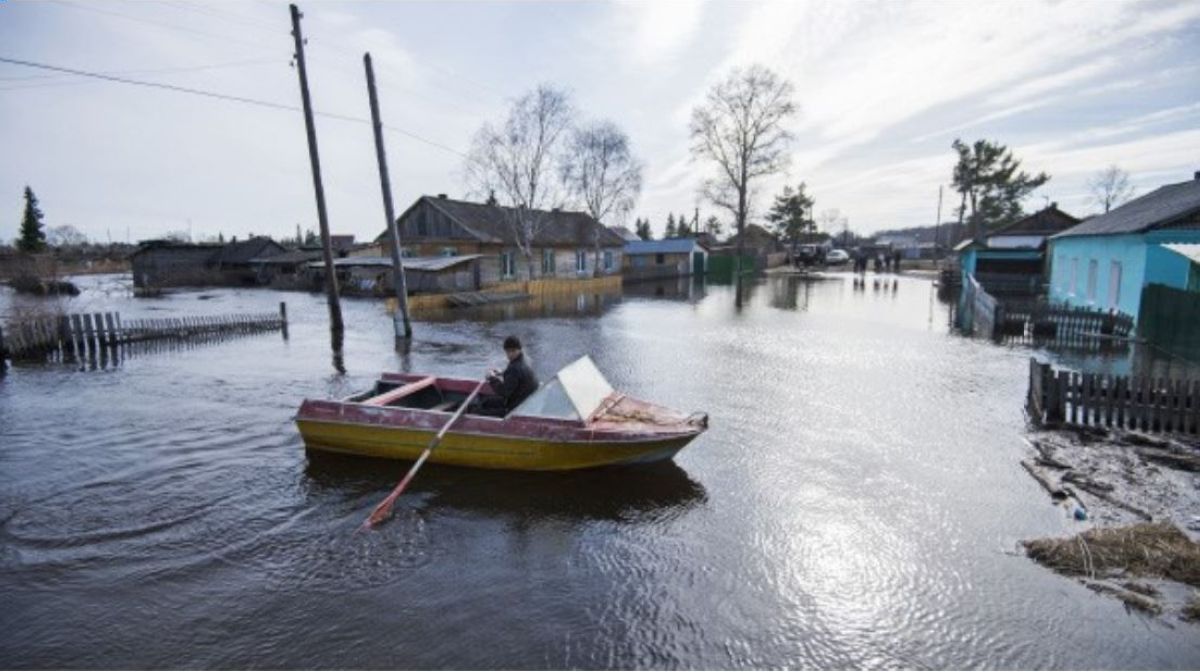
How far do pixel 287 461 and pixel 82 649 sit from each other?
4.22 metres

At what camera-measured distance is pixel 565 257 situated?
5009 cm

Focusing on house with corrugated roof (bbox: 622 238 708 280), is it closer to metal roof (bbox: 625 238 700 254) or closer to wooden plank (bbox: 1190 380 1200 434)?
metal roof (bbox: 625 238 700 254)

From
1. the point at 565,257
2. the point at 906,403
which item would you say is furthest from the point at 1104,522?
the point at 565,257

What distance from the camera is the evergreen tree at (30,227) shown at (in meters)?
61.2

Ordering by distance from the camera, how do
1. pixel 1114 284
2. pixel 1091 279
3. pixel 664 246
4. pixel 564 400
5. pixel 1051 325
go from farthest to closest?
pixel 664 246 < pixel 1091 279 < pixel 1114 284 < pixel 1051 325 < pixel 564 400

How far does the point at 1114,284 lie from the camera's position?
21.0 m

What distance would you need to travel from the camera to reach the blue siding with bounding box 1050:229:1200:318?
1692cm

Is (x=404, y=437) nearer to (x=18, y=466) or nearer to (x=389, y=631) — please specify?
(x=389, y=631)

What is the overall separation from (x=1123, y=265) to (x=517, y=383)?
21620 mm

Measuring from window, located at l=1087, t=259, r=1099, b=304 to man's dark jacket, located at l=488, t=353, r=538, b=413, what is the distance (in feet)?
80.0

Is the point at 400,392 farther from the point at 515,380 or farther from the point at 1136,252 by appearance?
the point at 1136,252

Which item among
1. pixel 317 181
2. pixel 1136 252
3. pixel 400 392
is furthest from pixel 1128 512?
pixel 317 181

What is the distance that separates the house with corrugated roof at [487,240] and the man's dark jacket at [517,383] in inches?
1243

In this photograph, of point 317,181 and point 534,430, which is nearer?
point 534,430
